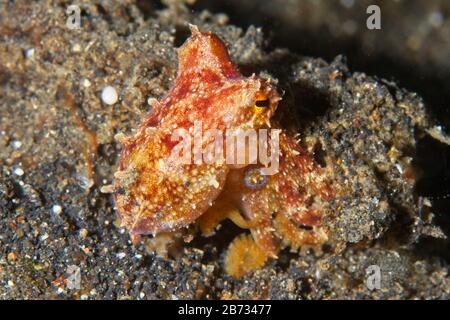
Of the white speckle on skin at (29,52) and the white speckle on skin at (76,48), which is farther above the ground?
the white speckle on skin at (76,48)

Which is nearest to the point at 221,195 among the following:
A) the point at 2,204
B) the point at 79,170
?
the point at 79,170

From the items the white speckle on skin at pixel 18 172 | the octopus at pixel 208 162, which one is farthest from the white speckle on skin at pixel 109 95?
the white speckle on skin at pixel 18 172

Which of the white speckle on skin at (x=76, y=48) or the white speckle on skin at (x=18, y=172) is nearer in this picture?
the white speckle on skin at (x=18, y=172)

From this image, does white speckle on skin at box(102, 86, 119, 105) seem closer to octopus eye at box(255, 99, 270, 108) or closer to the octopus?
the octopus

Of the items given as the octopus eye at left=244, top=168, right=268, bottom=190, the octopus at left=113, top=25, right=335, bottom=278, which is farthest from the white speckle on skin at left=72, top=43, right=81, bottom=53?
the octopus eye at left=244, top=168, right=268, bottom=190

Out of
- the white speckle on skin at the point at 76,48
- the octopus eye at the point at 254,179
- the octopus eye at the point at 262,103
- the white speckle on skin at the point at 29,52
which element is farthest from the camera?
the white speckle on skin at the point at 29,52

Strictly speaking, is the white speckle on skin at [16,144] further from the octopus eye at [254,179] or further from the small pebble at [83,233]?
the octopus eye at [254,179]

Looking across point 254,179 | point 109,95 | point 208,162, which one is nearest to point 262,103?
point 208,162
